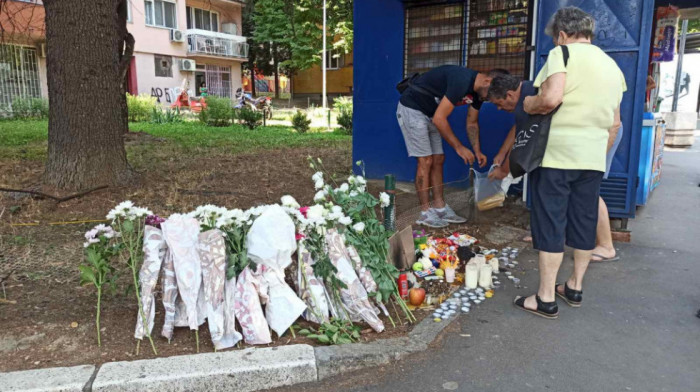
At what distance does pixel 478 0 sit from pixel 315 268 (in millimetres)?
4302

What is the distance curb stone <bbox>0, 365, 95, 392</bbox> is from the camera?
238 centimetres

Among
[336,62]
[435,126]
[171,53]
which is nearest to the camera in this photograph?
[435,126]

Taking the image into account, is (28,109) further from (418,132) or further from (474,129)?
(474,129)

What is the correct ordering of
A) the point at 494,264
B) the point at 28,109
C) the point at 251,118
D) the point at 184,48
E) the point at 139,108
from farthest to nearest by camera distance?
the point at 184,48 < the point at 139,108 < the point at 28,109 < the point at 251,118 < the point at 494,264

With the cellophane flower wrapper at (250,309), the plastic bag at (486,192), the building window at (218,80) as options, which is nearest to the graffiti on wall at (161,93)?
the building window at (218,80)

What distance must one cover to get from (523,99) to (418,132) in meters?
1.69

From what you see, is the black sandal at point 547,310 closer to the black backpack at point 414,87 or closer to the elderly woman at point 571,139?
the elderly woman at point 571,139

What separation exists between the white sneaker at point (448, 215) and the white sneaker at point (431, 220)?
1.7 inches

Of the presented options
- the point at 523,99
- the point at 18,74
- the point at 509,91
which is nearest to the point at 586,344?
the point at 523,99

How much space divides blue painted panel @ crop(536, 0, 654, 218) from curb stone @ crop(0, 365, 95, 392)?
451 cm

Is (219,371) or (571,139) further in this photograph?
(571,139)

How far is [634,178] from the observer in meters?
4.82

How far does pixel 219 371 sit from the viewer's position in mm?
2543

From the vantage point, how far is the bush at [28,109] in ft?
58.6
